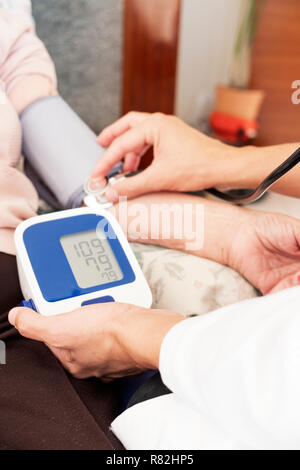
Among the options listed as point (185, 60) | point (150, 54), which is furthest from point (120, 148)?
point (185, 60)

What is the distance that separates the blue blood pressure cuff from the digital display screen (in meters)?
0.16

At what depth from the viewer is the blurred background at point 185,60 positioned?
1812 millimetres

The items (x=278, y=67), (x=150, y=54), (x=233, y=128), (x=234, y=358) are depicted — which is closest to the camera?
(x=234, y=358)

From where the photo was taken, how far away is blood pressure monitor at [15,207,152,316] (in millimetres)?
594

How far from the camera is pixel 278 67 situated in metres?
2.40

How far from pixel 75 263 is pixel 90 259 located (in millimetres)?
24

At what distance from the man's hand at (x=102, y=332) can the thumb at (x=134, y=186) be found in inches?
11.2

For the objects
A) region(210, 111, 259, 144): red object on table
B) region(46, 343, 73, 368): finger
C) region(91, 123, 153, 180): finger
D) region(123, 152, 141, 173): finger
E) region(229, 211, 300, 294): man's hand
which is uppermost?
region(91, 123, 153, 180): finger

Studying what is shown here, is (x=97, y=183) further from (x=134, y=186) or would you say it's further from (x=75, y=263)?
(x=75, y=263)

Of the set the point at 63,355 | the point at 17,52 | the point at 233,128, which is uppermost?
the point at 17,52

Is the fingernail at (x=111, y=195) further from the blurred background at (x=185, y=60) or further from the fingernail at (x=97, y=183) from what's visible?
the blurred background at (x=185, y=60)

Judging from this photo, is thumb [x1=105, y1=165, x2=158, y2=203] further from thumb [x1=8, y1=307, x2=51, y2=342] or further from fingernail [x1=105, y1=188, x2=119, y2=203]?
thumb [x1=8, y1=307, x2=51, y2=342]

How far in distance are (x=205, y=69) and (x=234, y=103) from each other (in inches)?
12.0

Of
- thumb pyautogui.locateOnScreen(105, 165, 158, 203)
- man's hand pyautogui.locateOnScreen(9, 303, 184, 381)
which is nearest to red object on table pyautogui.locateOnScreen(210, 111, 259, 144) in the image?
thumb pyautogui.locateOnScreen(105, 165, 158, 203)
